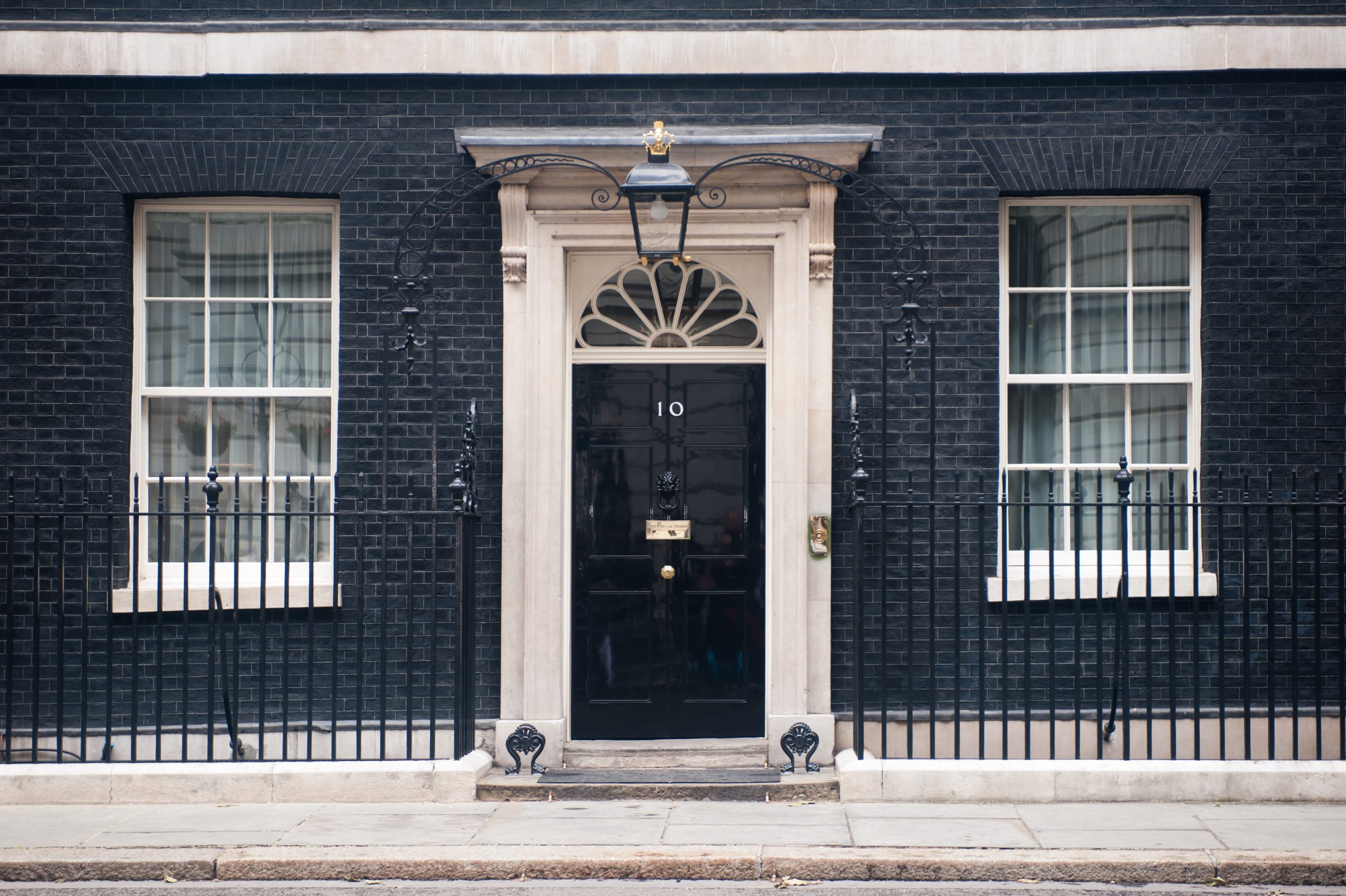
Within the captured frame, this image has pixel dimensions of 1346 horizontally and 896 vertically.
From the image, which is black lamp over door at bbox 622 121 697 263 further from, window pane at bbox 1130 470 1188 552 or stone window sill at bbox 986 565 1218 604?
window pane at bbox 1130 470 1188 552

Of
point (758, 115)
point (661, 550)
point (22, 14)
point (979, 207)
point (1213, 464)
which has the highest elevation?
point (22, 14)

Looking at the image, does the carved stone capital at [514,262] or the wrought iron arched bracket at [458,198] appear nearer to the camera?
the wrought iron arched bracket at [458,198]

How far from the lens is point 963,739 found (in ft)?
25.0

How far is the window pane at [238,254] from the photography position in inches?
316

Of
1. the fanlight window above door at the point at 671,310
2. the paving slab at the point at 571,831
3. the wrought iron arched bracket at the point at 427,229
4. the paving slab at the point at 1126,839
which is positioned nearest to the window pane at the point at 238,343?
the wrought iron arched bracket at the point at 427,229

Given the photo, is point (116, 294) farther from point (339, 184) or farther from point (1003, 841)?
point (1003, 841)

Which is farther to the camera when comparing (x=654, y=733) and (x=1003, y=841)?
(x=654, y=733)

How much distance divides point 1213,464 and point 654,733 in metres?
3.82

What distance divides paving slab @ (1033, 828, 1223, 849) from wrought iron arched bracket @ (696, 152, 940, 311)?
3005 millimetres

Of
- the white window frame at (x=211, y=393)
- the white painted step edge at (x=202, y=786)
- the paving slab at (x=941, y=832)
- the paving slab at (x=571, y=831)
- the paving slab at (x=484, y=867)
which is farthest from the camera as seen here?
the white window frame at (x=211, y=393)

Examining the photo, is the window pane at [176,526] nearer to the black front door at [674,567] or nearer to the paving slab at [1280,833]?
the black front door at [674,567]

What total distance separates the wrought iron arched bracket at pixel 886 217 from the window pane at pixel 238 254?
2832 mm

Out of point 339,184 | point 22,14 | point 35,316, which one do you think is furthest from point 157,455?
point 22,14

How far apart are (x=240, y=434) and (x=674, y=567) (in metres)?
2.89
